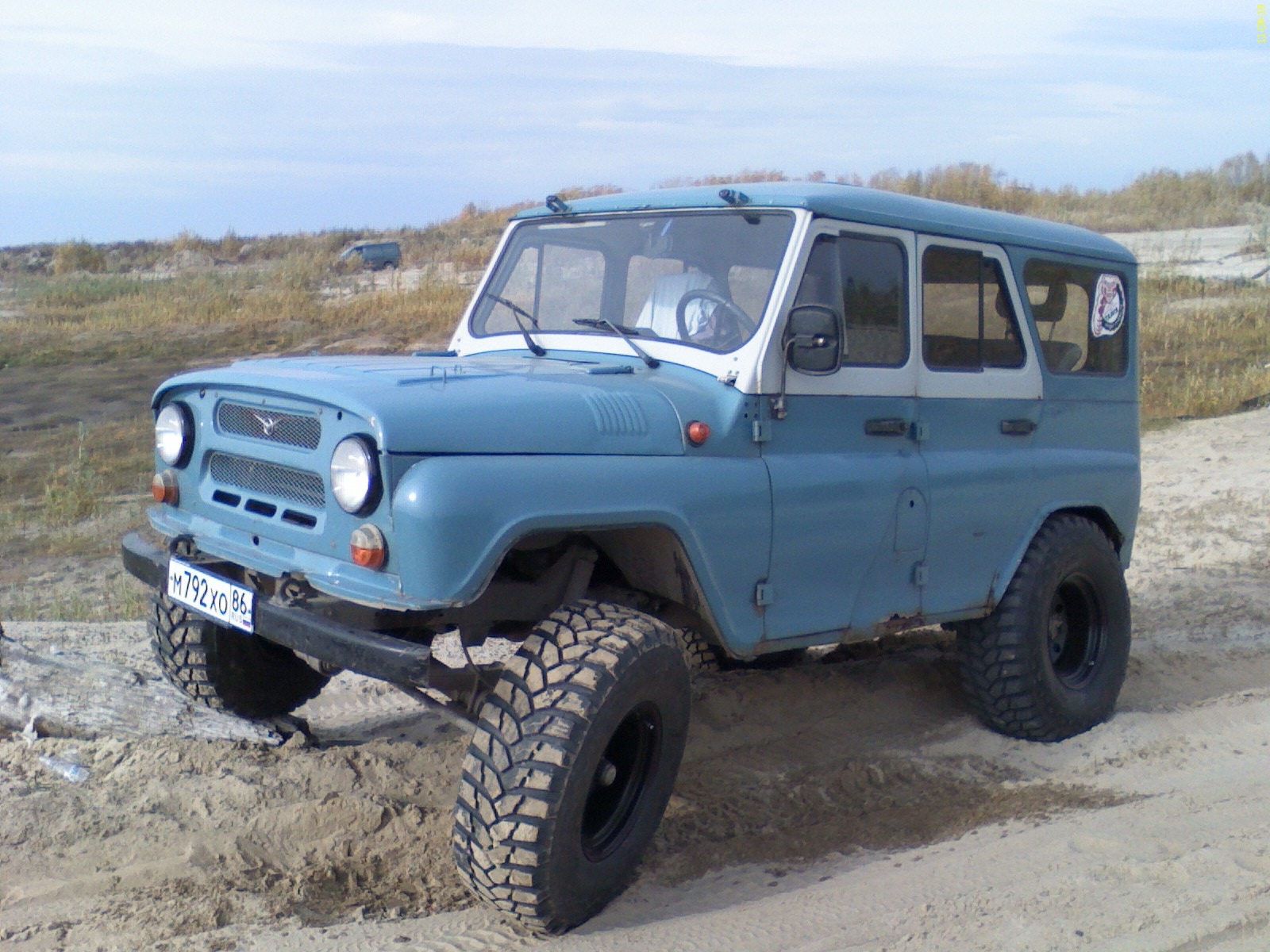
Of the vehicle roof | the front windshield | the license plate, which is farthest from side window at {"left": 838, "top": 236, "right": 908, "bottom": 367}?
the license plate

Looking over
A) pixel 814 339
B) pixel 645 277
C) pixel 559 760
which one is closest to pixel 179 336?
pixel 645 277

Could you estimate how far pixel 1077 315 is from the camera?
17.3 feet

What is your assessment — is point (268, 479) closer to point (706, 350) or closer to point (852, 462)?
point (706, 350)

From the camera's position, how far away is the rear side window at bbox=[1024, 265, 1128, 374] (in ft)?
16.6

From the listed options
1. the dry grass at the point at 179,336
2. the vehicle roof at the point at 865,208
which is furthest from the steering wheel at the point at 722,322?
the dry grass at the point at 179,336

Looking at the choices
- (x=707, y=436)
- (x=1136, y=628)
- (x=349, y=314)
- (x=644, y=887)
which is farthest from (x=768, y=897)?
(x=349, y=314)

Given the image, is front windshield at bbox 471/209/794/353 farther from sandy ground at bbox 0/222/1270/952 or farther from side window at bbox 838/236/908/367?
sandy ground at bbox 0/222/1270/952

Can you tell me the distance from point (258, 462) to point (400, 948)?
1434 mm

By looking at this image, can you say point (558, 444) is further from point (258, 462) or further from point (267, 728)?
point (267, 728)

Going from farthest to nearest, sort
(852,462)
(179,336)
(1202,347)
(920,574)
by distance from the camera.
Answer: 1. (179,336)
2. (1202,347)
3. (920,574)
4. (852,462)

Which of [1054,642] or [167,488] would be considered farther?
[1054,642]

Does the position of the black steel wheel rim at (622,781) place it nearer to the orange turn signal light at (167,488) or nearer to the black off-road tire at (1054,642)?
the orange turn signal light at (167,488)

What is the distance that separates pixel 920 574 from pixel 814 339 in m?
1.08

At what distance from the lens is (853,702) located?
17.9 feet
